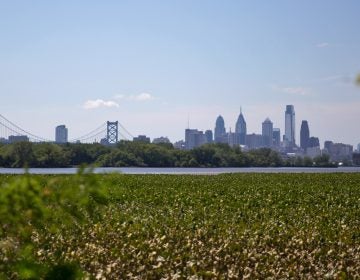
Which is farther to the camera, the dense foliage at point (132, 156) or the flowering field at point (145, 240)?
the dense foliage at point (132, 156)

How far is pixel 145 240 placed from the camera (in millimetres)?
12859

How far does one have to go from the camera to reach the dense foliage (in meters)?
96.5

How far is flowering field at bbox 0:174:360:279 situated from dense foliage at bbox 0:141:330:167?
2487 inches

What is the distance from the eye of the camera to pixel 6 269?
8.48ft

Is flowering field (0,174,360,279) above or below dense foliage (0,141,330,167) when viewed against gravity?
below

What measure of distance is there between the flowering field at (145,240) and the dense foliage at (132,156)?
63.2 m

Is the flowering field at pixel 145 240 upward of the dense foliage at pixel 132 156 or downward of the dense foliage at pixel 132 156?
downward

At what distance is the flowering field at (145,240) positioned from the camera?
246 centimetres

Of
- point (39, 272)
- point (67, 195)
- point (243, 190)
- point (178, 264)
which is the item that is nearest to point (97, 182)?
point (67, 195)

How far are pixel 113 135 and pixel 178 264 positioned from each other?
17533cm

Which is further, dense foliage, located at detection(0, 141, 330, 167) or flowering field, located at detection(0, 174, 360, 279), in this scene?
dense foliage, located at detection(0, 141, 330, 167)

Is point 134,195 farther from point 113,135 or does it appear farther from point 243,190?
point 113,135

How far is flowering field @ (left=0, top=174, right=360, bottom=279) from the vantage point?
246cm

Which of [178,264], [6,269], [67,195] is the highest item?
[67,195]
